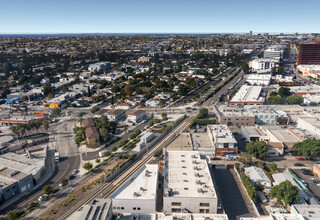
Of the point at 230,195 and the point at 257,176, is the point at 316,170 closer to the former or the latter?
the point at 257,176

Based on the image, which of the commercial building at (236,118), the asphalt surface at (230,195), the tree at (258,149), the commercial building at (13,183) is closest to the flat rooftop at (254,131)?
the commercial building at (236,118)

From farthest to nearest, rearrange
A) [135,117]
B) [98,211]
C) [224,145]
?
[135,117]
[224,145]
[98,211]

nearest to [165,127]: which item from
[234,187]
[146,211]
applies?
[234,187]

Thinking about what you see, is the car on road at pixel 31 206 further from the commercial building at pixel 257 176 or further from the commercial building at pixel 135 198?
the commercial building at pixel 257 176

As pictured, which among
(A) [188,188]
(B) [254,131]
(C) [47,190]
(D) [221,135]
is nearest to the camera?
(A) [188,188]

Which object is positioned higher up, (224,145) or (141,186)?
(141,186)

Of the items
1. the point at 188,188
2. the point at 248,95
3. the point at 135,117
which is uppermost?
the point at 248,95

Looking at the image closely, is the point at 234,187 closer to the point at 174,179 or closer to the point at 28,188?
the point at 174,179

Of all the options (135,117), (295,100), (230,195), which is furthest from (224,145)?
(295,100)

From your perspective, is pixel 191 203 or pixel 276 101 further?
pixel 276 101
